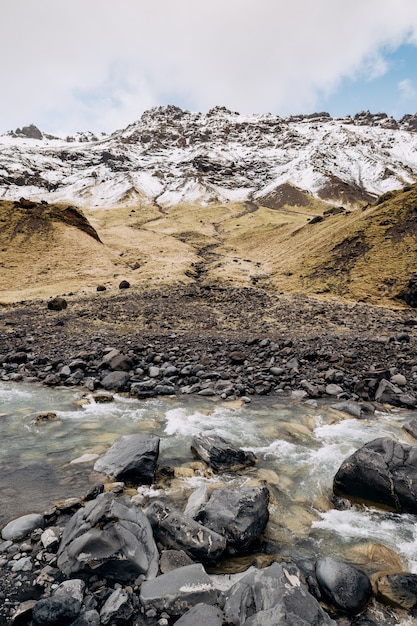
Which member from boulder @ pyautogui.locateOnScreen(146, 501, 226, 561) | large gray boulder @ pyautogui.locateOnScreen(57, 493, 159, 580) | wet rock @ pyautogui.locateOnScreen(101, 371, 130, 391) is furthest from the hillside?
large gray boulder @ pyautogui.locateOnScreen(57, 493, 159, 580)

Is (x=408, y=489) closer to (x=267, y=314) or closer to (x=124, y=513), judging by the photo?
(x=124, y=513)

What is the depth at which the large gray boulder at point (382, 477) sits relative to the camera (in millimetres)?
8297

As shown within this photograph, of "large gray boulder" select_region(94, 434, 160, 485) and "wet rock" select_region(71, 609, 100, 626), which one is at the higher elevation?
"large gray boulder" select_region(94, 434, 160, 485)

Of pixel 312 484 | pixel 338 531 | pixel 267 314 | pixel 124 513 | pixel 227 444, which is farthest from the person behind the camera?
pixel 267 314

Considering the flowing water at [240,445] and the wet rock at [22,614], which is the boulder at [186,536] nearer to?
the flowing water at [240,445]

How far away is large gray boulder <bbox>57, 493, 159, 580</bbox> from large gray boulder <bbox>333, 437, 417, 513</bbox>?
192 inches

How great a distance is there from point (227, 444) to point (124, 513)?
4289 millimetres

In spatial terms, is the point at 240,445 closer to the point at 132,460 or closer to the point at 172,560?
the point at 132,460

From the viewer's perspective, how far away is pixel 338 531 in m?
7.78

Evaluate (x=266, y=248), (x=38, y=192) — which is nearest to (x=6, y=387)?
(x=266, y=248)

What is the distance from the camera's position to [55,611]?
5117 mm

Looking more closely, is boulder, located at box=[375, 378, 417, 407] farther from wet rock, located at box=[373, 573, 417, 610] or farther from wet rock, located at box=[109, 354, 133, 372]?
wet rock, located at box=[109, 354, 133, 372]

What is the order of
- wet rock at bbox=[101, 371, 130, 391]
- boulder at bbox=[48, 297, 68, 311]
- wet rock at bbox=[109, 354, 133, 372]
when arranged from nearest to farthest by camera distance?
wet rock at bbox=[101, 371, 130, 391] < wet rock at bbox=[109, 354, 133, 372] < boulder at bbox=[48, 297, 68, 311]

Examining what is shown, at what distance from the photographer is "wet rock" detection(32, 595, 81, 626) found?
5.04 metres
